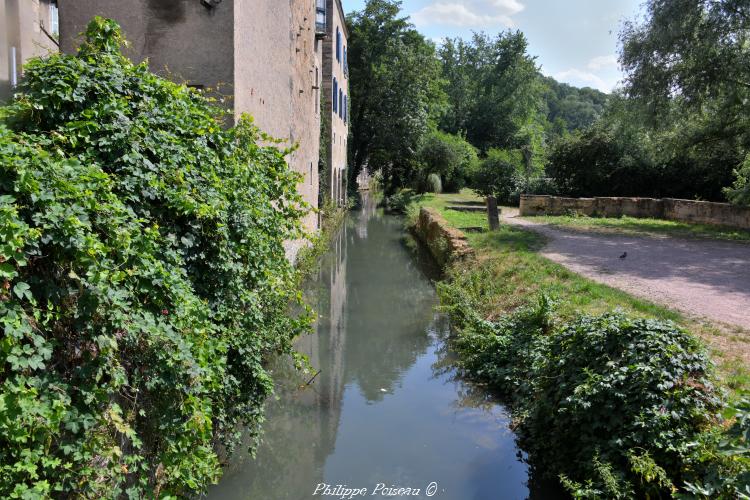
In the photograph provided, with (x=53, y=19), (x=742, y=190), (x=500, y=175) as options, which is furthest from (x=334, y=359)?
(x=500, y=175)

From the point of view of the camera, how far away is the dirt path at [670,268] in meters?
8.23

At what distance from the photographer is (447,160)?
35688mm

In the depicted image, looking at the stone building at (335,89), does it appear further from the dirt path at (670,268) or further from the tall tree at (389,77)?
the dirt path at (670,268)

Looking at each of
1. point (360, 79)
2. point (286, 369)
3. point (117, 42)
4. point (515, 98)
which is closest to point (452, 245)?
point (286, 369)

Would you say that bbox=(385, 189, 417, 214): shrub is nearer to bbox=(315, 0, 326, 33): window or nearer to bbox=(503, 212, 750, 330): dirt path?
bbox=(315, 0, 326, 33): window

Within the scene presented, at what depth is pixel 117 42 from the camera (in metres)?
4.73

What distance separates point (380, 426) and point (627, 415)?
3032 millimetres

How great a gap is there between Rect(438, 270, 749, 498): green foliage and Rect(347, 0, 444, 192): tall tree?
2952cm

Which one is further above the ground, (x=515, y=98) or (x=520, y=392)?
(x=515, y=98)

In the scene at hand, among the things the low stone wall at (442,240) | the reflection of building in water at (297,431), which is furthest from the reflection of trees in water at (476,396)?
the low stone wall at (442,240)

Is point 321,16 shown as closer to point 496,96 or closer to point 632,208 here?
point 632,208

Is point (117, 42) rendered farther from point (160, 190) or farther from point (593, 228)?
point (593, 228)

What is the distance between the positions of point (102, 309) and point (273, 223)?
2.54m

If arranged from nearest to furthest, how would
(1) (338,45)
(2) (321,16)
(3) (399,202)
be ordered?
1. (2) (321,16)
2. (1) (338,45)
3. (3) (399,202)
